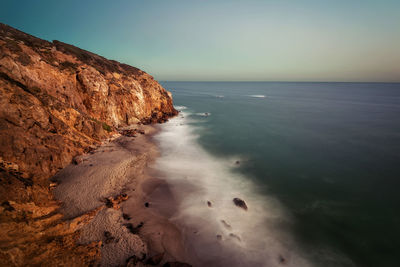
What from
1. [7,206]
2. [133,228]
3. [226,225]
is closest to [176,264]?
[133,228]

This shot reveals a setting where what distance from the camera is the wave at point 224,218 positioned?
10656 millimetres

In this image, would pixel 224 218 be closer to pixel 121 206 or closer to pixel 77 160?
pixel 121 206

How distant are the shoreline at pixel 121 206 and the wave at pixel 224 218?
1122mm

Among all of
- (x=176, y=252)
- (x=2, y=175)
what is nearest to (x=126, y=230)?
(x=176, y=252)

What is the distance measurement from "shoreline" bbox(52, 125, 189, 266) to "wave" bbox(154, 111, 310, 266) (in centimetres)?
112

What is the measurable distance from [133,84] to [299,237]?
125 feet

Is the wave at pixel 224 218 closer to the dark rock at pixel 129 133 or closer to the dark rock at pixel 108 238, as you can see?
the dark rock at pixel 108 238

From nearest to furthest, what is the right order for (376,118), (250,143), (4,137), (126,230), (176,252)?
1. (176,252)
2. (126,230)
3. (4,137)
4. (250,143)
5. (376,118)

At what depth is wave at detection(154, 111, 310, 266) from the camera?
10656mm

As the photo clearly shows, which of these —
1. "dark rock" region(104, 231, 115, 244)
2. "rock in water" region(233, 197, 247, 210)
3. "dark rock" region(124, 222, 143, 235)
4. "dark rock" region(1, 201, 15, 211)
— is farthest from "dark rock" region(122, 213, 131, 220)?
"rock in water" region(233, 197, 247, 210)

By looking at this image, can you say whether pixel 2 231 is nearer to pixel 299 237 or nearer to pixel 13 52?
pixel 299 237

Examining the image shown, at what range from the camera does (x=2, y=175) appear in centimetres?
1126

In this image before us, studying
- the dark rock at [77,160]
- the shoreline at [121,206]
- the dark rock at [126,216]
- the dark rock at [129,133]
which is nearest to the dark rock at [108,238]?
the shoreline at [121,206]

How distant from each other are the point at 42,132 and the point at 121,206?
11.1 m
